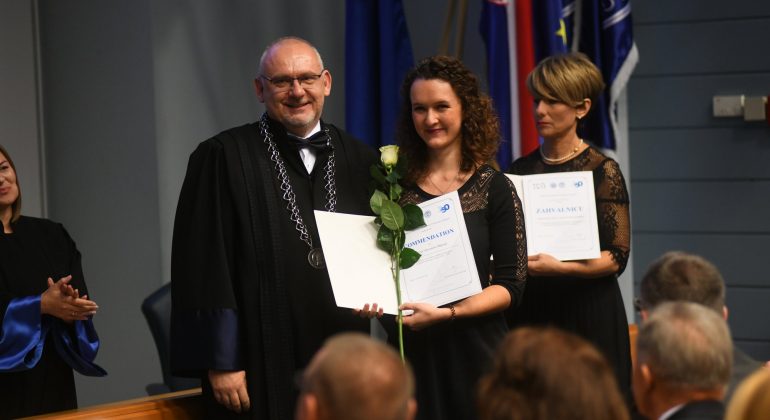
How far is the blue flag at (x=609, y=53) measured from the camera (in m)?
5.49

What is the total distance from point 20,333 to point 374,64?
2.79 m

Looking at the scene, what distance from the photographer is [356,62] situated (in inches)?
226

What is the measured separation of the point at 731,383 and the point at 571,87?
1.56 meters

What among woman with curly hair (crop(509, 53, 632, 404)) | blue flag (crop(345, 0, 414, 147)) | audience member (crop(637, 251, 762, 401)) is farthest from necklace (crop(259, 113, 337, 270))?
blue flag (crop(345, 0, 414, 147))

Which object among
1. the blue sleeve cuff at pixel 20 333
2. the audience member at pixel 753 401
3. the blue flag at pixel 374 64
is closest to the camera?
the audience member at pixel 753 401

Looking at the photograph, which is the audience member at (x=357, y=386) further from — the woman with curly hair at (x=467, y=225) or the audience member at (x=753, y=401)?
the woman with curly hair at (x=467, y=225)

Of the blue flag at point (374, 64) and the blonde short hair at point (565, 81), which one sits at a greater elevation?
the blue flag at point (374, 64)

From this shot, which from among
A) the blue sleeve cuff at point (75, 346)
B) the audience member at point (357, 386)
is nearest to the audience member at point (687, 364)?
the audience member at point (357, 386)

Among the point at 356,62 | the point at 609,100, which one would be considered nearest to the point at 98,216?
the point at 356,62

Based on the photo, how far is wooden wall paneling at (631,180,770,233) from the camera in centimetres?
604

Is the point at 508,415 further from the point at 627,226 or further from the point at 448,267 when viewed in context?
the point at 627,226

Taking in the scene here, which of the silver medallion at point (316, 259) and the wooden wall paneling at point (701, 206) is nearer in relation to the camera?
the silver medallion at point (316, 259)

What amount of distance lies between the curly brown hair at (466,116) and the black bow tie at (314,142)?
273mm

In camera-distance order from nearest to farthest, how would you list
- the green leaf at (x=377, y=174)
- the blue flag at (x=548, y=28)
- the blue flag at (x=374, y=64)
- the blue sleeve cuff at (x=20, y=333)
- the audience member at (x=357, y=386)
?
1. the audience member at (x=357, y=386)
2. the green leaf at (x=377, y=174)
3. the blue sleeve cuff at (x=20, y=333)
4. the blue flag at (x=548, y=28)
5. the blue flag at (x=374, y=64)
